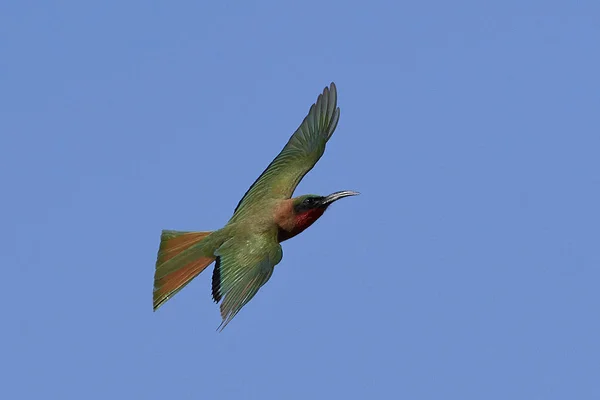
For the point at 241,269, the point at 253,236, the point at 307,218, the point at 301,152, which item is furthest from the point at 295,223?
the point at 301,152

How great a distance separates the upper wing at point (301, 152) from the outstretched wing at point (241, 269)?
218cm

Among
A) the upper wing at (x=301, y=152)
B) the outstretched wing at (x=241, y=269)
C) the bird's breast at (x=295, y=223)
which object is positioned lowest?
the outstretched wing at (x=241, y=269)

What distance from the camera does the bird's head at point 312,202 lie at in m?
21.4

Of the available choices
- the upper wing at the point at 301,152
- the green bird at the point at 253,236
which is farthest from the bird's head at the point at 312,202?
the upper wing at the point at 301,152

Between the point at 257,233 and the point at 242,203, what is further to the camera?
the point at 242,203

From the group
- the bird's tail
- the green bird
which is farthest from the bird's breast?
the bird's tail

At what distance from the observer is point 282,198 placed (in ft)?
73.8

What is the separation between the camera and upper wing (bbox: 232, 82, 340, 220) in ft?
75.7

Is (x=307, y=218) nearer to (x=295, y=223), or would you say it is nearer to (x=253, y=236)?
(x=295, y=223)

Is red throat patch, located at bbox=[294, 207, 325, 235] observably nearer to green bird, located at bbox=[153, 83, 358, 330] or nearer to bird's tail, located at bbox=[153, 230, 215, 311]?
green bird, located at bbox=[153, 83, 358, 330]

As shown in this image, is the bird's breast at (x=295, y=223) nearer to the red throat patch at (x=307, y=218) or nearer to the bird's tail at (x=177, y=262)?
the red throat patch at (x=307, y=218)

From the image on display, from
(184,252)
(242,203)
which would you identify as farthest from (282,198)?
(184,252)

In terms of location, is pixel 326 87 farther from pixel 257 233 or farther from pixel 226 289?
pixel 226 289

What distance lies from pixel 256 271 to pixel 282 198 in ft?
9.83
